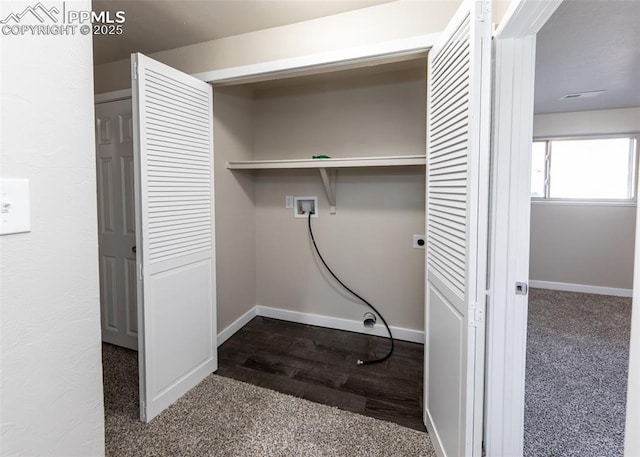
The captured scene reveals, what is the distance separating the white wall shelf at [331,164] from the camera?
225 centimetres

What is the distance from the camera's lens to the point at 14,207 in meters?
0.71

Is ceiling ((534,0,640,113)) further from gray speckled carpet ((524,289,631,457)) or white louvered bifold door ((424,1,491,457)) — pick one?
gray speckled carpet ((524,289,631,457))

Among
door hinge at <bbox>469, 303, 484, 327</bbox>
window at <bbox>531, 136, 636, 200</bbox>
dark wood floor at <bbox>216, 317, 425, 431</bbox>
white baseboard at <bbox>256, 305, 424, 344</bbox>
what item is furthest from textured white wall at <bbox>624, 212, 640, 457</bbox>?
window at <bbox>531, 136, 636, 200</bbox>

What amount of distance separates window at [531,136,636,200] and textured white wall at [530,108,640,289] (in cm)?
16

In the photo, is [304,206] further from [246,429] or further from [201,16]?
[246,429]

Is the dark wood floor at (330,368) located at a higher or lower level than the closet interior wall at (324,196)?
lower

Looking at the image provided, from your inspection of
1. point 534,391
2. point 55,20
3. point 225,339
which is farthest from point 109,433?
point 534,391

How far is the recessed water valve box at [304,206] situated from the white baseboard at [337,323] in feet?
3.18

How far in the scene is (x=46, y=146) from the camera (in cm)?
78

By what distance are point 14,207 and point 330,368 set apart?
2.10 metres

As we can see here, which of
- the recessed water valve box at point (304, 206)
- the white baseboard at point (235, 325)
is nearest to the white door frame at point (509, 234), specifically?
the recessed water valve box at point (304, 206)

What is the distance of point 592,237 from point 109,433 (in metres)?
5.16

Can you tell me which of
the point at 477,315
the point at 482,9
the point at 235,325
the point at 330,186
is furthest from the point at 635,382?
the point at 235,325

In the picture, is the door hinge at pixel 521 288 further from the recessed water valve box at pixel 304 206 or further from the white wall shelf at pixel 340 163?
the recessed water valve box at pixel 304 206
